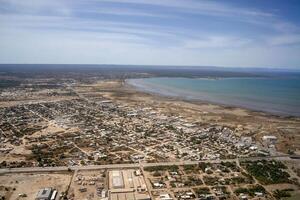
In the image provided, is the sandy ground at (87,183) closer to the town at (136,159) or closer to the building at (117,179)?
the town at (136,159)

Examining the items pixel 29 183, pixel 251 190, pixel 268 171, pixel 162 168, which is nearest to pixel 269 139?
pixel 268 171

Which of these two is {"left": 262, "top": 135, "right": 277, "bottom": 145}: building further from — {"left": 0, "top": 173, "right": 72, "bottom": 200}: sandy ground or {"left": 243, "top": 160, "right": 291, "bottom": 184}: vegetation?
{"left": 0, "top": 173, "right": 72, "bottom": 200}: sandy ground

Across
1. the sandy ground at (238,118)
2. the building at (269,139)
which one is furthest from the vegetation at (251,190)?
the building at (269,139)

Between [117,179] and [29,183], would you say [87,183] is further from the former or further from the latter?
[29,183]

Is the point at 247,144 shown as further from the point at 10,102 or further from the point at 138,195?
the point at 10,102

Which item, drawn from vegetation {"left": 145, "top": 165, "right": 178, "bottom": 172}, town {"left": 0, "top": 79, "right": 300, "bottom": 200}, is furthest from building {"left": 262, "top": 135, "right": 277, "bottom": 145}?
vegetation {"left": 145, "top": 165, "right": 178, "bottom": 172}
